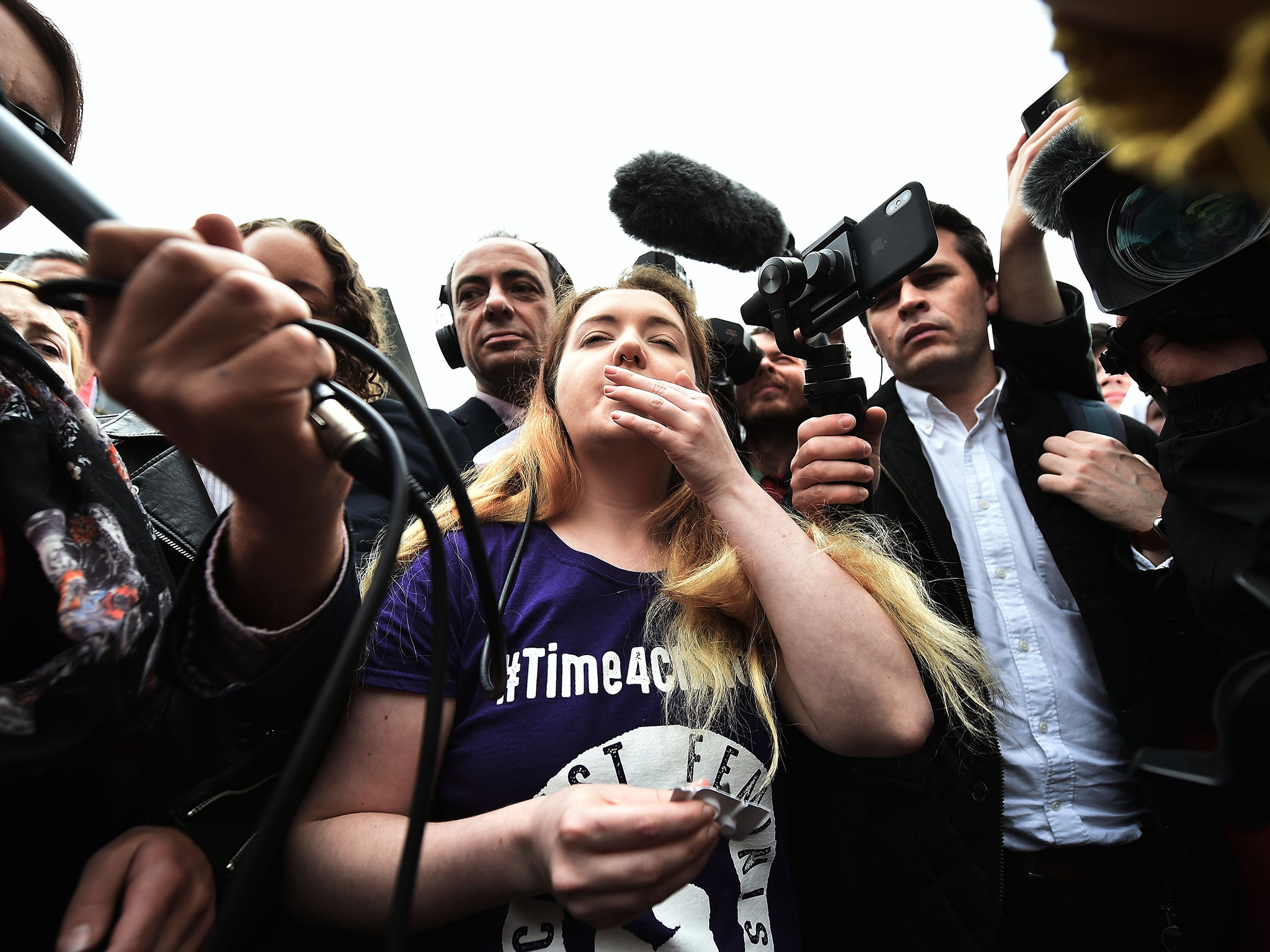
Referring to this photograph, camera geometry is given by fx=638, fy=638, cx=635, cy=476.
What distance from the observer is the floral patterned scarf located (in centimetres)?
66

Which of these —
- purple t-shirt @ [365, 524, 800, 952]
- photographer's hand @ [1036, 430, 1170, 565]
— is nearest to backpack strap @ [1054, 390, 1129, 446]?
photographer's hand @ [1036, 430, 1170, 565]

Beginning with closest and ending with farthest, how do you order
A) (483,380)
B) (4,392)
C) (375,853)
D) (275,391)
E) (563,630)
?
(275,391)
(4,392)
(375,853)
(563,630)
(483,380)

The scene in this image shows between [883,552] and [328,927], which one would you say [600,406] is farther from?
[328,927]

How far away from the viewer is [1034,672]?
1.84 meters

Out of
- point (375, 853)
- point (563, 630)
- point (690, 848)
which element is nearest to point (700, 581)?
point (563, 630)

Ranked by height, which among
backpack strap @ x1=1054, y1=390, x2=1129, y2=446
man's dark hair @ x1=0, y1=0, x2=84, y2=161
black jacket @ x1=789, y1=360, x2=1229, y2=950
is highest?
man's dark hair @ x1=0, y1=0, x2=84, y2=161

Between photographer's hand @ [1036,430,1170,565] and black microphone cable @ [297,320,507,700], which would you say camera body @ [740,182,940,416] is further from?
black microphone cable @ [297,320,507,700]

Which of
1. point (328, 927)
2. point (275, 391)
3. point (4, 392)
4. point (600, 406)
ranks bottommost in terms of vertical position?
point (328, 927)

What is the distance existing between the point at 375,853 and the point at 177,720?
444 mm

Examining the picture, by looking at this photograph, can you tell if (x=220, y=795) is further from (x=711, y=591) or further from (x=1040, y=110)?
(x=1040, y=110)

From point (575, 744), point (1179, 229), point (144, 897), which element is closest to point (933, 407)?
point (1179, 229)

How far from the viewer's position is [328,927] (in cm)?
112

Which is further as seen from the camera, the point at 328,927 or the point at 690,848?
the point at 328,927

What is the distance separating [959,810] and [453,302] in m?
2.65
